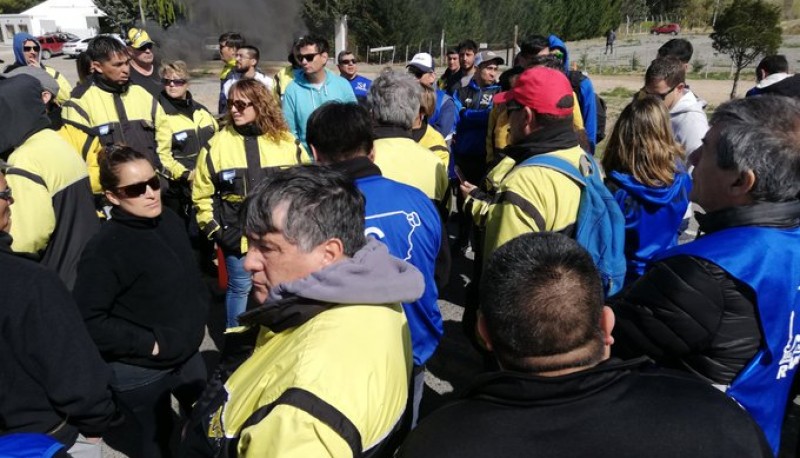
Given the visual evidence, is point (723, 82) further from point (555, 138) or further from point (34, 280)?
point (34, 280)

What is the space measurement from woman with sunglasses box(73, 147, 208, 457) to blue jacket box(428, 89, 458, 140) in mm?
3262

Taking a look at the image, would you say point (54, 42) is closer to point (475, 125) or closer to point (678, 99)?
point (475, 125)

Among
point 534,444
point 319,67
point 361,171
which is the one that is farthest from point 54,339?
point 319,67

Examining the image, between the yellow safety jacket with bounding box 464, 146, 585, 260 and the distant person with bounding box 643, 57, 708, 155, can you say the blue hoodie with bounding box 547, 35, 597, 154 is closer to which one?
the distant person with bounding box 643, 57, 708, 155

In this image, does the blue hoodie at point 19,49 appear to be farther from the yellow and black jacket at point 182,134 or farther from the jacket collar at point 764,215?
the jacket collar at point 764,215

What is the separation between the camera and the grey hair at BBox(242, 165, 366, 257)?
1.77 meters

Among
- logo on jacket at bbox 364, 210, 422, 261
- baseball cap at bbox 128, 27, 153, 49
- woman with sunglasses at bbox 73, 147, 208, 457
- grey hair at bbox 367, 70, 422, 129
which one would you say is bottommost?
woman with sunglasses at bbox 73, 147, 208, 457

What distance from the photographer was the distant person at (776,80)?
4.69 m

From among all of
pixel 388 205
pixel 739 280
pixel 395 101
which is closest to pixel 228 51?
pixel 395 101

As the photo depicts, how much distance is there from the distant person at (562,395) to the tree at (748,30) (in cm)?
2017

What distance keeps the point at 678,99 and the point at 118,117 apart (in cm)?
447

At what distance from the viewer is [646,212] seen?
3123 mm

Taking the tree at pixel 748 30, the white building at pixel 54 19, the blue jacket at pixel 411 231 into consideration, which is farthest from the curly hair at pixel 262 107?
the white building at pixel 54 19

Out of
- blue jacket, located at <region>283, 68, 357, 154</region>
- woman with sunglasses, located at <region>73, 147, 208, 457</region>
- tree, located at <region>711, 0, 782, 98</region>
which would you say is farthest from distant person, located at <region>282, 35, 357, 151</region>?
tree, located at <region>711, 0, 782, 98</region>
